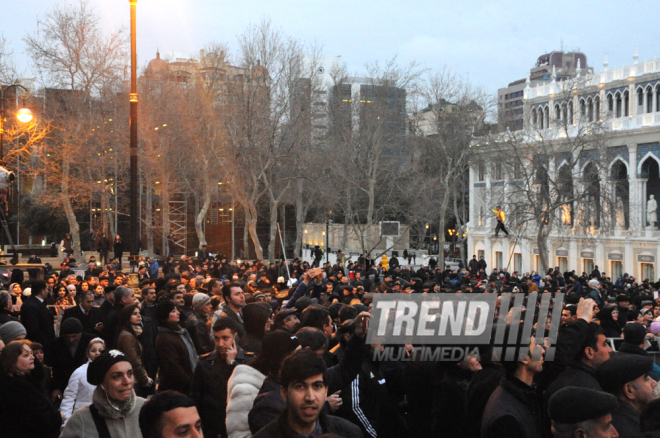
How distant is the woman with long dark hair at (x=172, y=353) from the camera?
6051 millimetres

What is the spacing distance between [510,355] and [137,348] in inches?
125

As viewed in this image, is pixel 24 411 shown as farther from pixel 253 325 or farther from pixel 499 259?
pixel 499 259

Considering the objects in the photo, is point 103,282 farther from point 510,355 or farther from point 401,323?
point 510,355

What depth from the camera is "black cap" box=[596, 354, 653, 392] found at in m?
4.40

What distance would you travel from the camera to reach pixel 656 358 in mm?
9211

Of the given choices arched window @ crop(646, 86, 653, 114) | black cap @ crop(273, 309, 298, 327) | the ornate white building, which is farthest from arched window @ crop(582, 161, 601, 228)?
black cap @ crop(273, 309, 298, 327)

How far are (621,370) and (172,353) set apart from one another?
364cm

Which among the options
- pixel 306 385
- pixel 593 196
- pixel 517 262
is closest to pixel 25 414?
pixel 306 385

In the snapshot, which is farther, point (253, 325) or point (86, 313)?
point (86, 313)

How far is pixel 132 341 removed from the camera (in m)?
5.97

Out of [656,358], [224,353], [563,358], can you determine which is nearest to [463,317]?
[563,358]

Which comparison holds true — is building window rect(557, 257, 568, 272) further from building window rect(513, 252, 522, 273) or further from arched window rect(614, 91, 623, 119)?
arched window rect(614, 91, 623, 119)

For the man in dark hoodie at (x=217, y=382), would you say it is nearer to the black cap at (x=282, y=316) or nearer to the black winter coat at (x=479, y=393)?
the black cap at (x=282, y=316)

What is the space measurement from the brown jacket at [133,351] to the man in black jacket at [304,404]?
2.51 m
